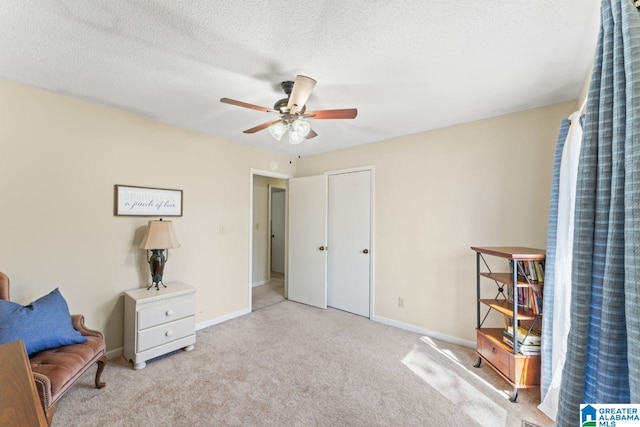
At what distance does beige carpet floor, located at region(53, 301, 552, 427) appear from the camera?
1745 mm

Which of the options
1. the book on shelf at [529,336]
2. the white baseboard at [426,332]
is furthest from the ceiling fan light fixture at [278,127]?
the white baseboard at [426,332]

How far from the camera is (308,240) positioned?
407 centimetres

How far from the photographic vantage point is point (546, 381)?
71.7 inches

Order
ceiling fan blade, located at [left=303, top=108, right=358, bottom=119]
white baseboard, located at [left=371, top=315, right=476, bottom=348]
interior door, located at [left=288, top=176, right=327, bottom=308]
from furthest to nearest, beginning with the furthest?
interior door, located at [left=288, top=176, right=327, bottom=308] < white baseboard, located at [left=371, top=315, right=476, bottom=348] < ceiling fan blade, located at [left=303, top=108, right=358, bottom=119]

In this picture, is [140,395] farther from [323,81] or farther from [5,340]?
[323,81]

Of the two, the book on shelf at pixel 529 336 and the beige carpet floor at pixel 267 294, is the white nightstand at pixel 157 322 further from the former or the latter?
the book on shelf at pixel 529 336

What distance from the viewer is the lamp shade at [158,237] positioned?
2.51m

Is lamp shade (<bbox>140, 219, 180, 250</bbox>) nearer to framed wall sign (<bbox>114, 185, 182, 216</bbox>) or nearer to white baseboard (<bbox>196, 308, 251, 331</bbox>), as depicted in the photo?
framed wall sign (<bbox>114, 185, 182, 216</bbox>)

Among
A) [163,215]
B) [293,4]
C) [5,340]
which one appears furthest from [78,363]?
[293,4]

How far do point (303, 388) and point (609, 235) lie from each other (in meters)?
2.12

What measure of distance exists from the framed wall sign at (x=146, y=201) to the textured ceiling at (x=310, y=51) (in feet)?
2.70

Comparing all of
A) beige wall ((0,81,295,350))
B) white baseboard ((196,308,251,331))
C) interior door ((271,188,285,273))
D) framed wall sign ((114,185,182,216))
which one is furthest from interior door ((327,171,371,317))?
interior door ((271,188,285,273))

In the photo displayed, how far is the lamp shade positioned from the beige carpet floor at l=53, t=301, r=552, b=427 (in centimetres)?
109

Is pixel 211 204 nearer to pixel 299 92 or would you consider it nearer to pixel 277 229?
pixel 299 92
